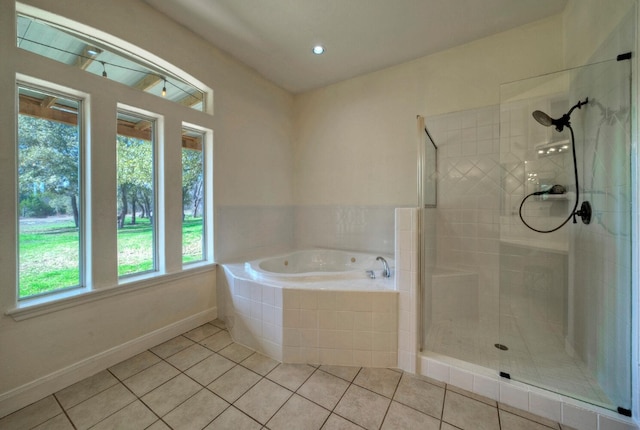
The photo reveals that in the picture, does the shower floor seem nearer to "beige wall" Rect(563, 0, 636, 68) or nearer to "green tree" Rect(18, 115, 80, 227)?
"beige wall" Rect(563, 0, 636, 68)

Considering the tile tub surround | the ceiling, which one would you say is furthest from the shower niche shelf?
the tile tub surround

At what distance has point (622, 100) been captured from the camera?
133cm

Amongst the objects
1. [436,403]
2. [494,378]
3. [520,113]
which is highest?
[520,113]

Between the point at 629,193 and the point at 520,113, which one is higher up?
the point at 520,113

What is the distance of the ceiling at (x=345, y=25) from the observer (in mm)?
1953

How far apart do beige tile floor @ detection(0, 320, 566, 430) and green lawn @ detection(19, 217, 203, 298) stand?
711 mm

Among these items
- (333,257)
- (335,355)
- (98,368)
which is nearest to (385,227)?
(333,257)

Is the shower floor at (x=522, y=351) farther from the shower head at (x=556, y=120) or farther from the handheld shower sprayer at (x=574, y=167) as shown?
the shower head at (x=556, y=120)

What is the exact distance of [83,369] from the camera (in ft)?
5.41

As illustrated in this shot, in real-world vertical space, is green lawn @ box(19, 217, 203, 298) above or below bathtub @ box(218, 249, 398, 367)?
above

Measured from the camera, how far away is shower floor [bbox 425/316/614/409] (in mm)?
1406

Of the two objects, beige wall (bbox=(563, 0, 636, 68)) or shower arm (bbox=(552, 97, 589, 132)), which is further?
shower arm (bbox=(552, 97, 589, 132))

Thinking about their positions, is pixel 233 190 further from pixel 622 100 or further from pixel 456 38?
pixel 622 100

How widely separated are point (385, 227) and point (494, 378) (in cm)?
172
